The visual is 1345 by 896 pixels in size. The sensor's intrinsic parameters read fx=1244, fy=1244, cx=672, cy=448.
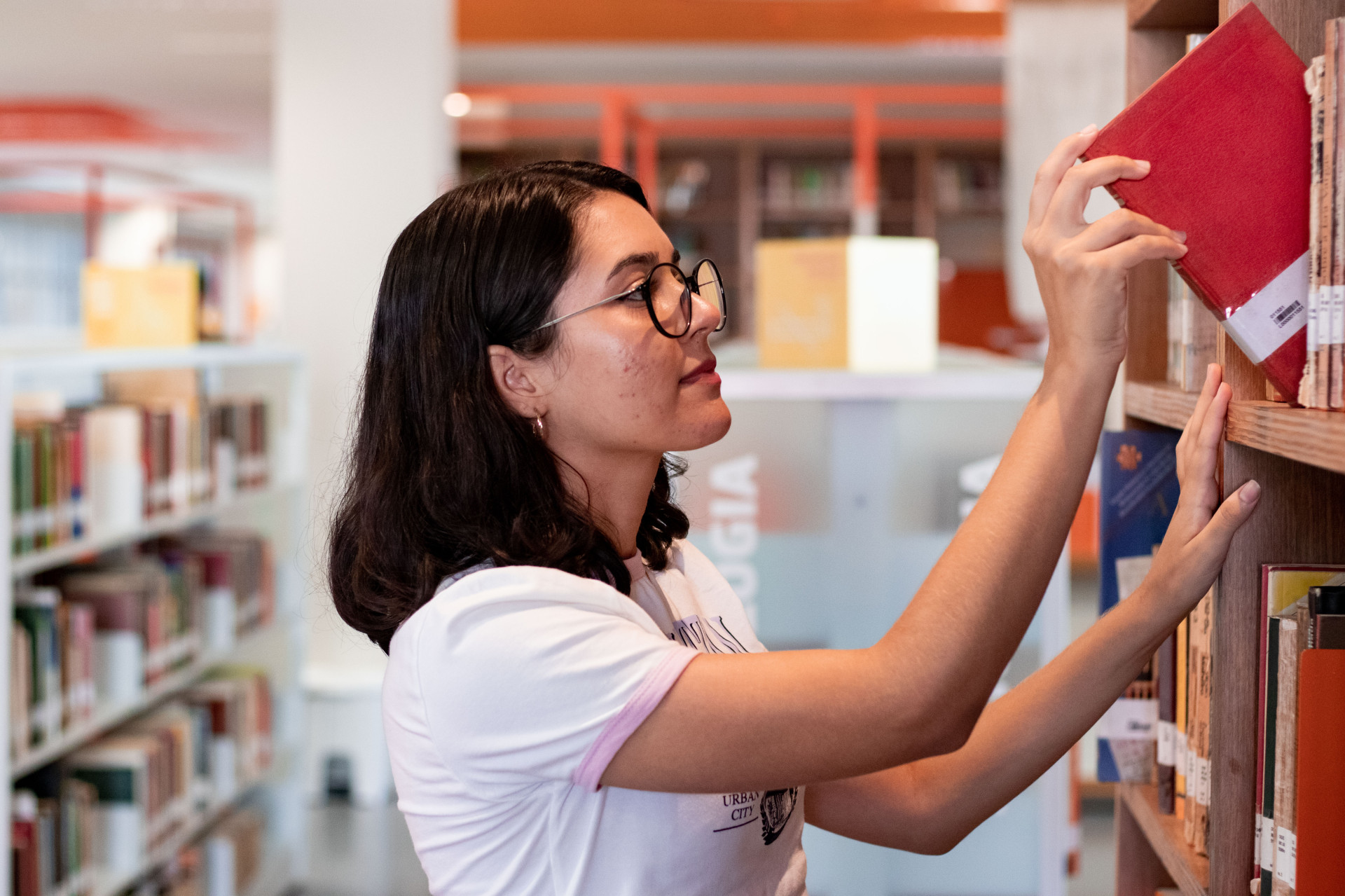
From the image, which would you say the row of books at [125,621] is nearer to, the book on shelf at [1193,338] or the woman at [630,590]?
the woman at [630,590]

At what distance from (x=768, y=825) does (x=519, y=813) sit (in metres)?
0.24

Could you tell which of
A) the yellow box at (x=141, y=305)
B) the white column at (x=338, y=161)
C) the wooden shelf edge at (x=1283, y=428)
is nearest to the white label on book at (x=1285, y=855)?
the wooden shelf edge at (x=1283, y=428)

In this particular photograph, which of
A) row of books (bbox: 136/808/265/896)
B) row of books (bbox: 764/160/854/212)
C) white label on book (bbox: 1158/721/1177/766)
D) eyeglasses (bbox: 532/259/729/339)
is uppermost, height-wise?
row of books (bbox: 764/160/854/212)

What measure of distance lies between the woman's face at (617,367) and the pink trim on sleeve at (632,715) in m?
0.26

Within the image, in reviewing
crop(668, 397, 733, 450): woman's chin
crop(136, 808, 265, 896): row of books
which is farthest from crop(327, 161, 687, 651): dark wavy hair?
crop(136, 808, 265, 896): row of books

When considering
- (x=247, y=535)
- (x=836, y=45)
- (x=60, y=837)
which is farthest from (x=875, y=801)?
(x=836, y=45)

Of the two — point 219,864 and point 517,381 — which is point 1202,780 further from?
point 219,864

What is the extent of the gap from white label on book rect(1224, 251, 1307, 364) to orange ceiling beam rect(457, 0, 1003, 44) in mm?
6064

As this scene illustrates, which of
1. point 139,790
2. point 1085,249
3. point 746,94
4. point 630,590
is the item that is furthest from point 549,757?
point 746,94

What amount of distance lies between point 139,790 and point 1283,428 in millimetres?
2723

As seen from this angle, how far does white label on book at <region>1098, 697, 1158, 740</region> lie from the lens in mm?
1325

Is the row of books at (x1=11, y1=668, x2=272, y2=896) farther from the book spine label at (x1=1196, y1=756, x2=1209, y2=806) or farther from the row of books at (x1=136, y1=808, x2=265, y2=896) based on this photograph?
the book spine label at (x1=1196, y1=756, x2=1209, y2=806)

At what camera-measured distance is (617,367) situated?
1.13 metres

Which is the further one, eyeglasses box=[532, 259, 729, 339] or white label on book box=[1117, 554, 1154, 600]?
white label on book box=[1117, 554, 1154, 600]
